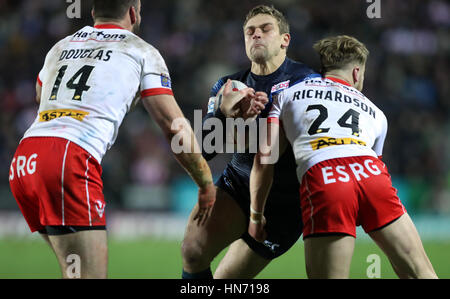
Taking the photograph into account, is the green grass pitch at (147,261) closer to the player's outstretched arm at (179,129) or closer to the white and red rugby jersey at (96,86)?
the player's outstretched arm at (179,129)

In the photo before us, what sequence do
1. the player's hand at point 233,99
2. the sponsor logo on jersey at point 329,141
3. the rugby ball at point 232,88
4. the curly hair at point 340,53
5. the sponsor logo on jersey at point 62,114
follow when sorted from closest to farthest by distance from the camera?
1. the sponsor logo on jersey at point 62,114
2. the sponsor logo on jersey at point 329,141
3. the curly hair at point 340,53
4. the player's hand at point 233,99
5. the rugby ball at point 232,88

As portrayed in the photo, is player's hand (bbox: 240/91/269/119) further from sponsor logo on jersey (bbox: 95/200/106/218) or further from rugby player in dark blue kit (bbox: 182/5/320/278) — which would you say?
sponsor logo on jersey (bbox: 95/200/106/218)

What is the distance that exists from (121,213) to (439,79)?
9.03 meters

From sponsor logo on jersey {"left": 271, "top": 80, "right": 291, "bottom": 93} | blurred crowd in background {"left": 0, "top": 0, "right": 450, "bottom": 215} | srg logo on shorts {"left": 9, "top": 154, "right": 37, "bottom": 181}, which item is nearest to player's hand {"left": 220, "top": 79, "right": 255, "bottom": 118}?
sponsor logo on jersey {"left": 271, "top": 80, "right": 291, "bottom": 93}

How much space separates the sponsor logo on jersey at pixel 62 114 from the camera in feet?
12.4

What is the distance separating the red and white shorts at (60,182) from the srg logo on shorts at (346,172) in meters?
1.50

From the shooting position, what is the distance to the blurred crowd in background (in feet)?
43.9

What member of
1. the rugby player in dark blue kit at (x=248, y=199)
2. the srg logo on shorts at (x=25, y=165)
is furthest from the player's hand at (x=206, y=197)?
the srg logo on shorts at (x=25, y=165)

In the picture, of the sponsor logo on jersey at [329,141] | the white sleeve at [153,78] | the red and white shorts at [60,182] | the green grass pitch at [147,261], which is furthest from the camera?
the green grass pitch at [147,261]

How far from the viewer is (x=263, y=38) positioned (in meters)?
4.98

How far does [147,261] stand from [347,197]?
617cm

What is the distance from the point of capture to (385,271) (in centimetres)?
873

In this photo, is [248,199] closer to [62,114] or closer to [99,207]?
[99,207]

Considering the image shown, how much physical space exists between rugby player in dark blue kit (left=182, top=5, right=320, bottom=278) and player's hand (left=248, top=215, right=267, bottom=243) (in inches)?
11.1
